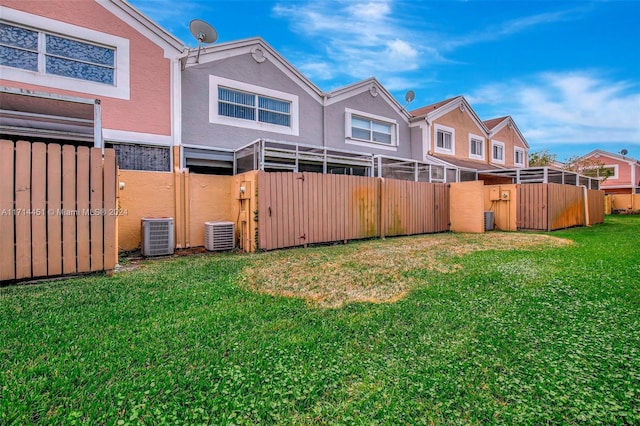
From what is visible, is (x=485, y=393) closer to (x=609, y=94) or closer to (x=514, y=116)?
(x=514, y=116)

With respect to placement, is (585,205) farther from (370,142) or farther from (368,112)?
(368,112)

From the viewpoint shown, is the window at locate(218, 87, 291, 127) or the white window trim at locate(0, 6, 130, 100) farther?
the window at locate(218, 87, 291, 127)

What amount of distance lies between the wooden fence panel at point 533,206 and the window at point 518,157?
10.0m

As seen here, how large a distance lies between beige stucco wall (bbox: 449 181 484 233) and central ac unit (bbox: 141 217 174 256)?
10.8 metres

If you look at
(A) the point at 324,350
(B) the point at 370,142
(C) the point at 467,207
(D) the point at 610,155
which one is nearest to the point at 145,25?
(B) the point at 370,142

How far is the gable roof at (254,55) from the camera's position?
387 inches

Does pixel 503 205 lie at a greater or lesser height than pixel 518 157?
lesser

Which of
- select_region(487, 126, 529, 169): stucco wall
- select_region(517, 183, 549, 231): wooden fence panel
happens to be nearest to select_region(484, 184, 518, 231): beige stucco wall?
select_region(517, 183, 549, 231): wooden fence panel

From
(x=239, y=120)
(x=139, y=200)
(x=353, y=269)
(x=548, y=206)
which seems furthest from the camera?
(x=548, y=206)

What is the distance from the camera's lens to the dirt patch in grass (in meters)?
4.25

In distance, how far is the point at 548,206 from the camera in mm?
12688

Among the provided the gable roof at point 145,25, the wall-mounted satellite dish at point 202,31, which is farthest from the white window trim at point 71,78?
the wall-mounted satellite dish at point 202,31

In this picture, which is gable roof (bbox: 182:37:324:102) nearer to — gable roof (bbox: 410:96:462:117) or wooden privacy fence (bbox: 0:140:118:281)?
wooden privacy fence (bbox: 0:140:118:281)

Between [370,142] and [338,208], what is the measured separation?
5.96 meters
